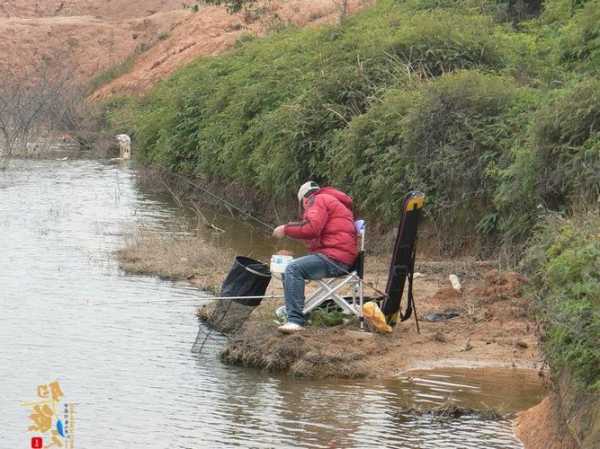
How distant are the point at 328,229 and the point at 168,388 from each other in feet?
7.01

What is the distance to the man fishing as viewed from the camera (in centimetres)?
1195

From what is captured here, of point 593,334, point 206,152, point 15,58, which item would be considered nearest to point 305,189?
point 593,334

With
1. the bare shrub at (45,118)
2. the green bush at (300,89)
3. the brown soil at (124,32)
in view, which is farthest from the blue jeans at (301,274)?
the brown soil at (124,32)

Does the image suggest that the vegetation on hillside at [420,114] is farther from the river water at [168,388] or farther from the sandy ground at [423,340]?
the river water at [168,388]

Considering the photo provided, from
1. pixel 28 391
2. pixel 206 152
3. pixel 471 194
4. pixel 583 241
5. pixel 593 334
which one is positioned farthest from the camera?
pixel 206 152

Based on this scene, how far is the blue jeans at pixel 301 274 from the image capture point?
11938mm

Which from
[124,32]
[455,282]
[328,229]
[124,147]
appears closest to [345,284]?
[328,229]

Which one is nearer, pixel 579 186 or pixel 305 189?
pixel 305 189

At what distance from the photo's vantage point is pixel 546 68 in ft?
66.5

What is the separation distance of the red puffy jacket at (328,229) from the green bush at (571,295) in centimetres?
246

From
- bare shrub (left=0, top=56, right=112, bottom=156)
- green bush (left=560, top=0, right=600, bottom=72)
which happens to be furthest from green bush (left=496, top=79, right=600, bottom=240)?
bare shrub (left=0, top=56, right=112, bottom=156)

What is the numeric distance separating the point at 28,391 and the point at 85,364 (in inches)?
42.8

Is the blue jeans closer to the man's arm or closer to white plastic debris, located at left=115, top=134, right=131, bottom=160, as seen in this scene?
the man's arm

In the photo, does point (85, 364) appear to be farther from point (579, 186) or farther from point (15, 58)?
point (15, 58)
